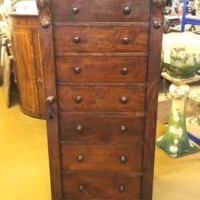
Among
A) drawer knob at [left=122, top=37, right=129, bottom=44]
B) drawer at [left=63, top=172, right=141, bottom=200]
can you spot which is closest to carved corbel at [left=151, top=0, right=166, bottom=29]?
drawer knob at [left=122, top=37, right=129, bottom=44]

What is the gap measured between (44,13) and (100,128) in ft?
2.03

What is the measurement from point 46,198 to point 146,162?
0.74 meters

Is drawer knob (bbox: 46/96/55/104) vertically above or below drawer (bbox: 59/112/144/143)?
above

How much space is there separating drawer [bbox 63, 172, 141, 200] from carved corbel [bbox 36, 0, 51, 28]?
2.69 ft

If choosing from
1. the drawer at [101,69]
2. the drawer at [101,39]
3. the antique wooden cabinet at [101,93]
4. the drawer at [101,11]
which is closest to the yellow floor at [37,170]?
the antique wooden cabinet at [101,93]

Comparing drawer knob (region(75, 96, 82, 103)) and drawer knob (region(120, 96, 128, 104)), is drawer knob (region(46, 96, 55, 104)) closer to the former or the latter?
drawer knob (region(75, 96, 82, 103))

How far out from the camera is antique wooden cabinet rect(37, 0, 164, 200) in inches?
50.7

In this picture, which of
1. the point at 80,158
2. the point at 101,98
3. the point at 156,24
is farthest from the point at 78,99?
the point at 156,24

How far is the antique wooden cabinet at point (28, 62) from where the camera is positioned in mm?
2631

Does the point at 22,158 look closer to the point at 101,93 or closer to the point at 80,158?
the point at 80,158

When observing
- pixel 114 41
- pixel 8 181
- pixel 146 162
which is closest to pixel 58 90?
pixel 114 41

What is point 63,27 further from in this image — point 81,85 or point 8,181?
point 8,181

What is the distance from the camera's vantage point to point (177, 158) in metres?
2.31

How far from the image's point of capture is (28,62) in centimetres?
279
